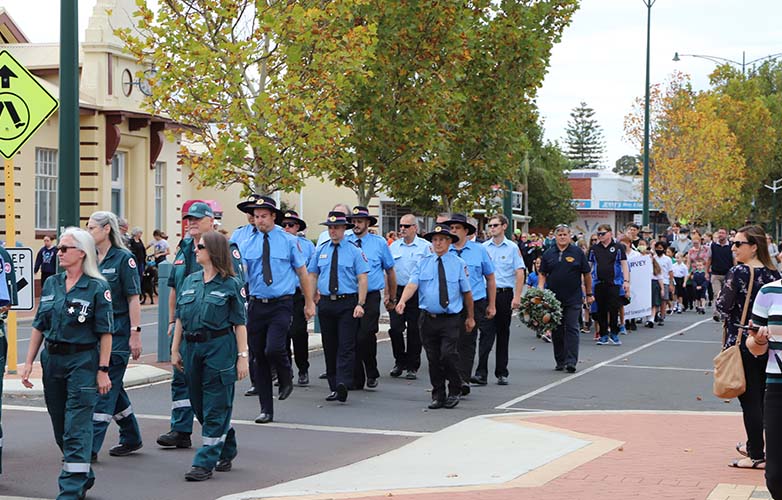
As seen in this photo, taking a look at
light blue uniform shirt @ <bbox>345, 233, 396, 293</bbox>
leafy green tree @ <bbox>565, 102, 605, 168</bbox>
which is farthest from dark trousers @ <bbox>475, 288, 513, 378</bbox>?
leafy green tree @ <bbox>565, 102, 605, 168</bbox>

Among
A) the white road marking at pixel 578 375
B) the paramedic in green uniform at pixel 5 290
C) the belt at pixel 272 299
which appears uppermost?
the paramedic in green uniform at pixel 5 290

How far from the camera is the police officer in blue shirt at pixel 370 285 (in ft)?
44.7

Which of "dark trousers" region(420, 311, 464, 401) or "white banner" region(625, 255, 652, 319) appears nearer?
"dark trousers" region(420, 311, 464, 401)

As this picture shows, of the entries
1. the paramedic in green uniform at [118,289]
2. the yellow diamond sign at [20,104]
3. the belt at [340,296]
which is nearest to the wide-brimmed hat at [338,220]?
the belt at [340,296]

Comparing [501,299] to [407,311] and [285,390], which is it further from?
[285,390]

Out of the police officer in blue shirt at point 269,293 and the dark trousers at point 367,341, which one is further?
the dark trousers at point 367,341

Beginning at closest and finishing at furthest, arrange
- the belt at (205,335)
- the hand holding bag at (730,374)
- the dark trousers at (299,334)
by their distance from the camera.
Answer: the belt at (205,335) < the hand holding bag at (730,374) < the dark trousers at (299,334)

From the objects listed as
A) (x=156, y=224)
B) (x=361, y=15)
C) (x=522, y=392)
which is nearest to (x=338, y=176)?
(x=361, y=15)

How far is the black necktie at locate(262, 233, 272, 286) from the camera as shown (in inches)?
448

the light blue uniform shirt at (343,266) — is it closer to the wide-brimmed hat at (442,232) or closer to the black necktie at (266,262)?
the wide-brimmed hat at (442,232)

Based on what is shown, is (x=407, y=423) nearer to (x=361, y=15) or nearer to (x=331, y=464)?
(x=331, y=464)

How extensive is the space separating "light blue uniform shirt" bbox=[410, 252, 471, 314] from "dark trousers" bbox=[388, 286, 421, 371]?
2243mm

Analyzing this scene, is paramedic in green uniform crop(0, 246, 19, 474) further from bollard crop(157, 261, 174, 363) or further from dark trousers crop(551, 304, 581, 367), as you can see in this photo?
dark trousers crop(551, 304, 581, 367)

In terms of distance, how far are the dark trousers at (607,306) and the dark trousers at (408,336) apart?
6.01m
